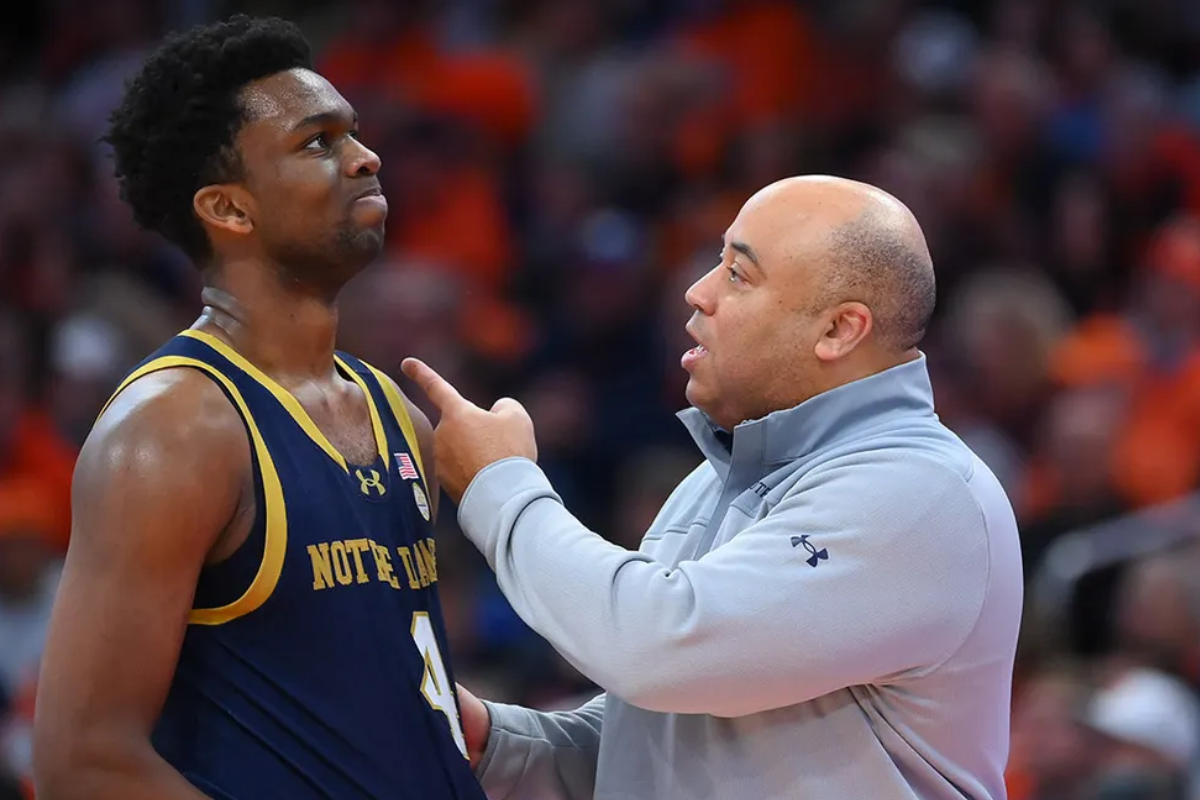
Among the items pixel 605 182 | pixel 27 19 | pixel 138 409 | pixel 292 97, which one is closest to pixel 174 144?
pixel 292 97

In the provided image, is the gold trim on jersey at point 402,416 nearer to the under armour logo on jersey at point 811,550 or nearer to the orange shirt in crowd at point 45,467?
the under armour logo on jersey at point 811,550

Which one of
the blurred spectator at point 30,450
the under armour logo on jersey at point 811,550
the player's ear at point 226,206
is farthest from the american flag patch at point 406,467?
the blurred spectator at point 30,450

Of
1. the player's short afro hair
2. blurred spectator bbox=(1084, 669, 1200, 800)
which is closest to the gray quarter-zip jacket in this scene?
→ the player's short afro hair

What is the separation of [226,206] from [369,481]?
1.69 feet

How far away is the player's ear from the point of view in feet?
10.3

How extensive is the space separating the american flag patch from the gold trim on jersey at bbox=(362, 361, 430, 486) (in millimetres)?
30

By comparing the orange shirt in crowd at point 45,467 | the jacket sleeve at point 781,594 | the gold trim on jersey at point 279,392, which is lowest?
the orange shirt in crowd at point 45,467

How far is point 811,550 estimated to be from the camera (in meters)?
3.09

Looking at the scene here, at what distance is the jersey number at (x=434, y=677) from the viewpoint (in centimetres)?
323

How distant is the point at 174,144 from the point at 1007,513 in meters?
1.54

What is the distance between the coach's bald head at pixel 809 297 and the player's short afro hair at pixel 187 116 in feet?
2.80

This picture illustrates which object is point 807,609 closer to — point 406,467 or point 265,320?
point 406,467

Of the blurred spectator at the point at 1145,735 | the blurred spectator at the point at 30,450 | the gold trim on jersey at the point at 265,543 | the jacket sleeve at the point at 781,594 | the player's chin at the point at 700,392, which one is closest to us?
the gold trim on jersey at the point at 265,543

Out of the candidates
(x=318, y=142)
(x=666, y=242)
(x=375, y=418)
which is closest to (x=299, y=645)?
(x=375, y=418)
